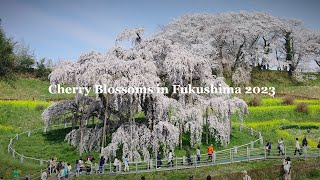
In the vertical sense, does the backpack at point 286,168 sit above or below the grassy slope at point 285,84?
below

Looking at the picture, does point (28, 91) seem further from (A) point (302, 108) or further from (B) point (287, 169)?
(B) point (287, 169)

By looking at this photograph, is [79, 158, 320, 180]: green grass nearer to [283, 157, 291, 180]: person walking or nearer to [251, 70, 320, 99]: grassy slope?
[283, 157, 291, 180]: person walking

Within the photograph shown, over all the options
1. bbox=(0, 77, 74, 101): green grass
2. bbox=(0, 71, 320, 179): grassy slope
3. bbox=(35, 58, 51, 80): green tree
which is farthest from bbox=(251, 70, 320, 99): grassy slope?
bbox=(35, 58, 51, 80): green tree

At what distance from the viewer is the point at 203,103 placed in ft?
129

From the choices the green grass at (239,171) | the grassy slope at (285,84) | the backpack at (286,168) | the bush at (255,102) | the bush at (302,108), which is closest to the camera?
the backpack at (286,168)

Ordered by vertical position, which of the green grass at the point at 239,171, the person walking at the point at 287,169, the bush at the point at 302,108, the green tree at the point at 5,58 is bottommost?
the green grass at the point at 239,171

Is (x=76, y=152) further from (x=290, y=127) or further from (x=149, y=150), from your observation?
(x=290, y=127)

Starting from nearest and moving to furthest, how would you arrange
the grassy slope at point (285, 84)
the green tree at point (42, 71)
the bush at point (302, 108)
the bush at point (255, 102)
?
the bush at point (302, 108), the bush at point (255, 102), the grassy slope at point (285, 84), the green tree at point (42, 71)

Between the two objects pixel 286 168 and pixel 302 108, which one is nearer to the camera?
pixel 286 168

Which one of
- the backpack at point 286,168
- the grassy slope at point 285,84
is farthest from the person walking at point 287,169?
the grassy slope at point 285,84

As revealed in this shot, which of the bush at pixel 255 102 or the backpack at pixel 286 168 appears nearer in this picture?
the backpack at pixel 286 168

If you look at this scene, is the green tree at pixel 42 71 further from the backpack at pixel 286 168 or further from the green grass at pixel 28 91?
the backpack at pixel 286 168

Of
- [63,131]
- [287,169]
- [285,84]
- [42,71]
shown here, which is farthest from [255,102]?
[42,71]

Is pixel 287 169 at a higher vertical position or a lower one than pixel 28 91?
lower
